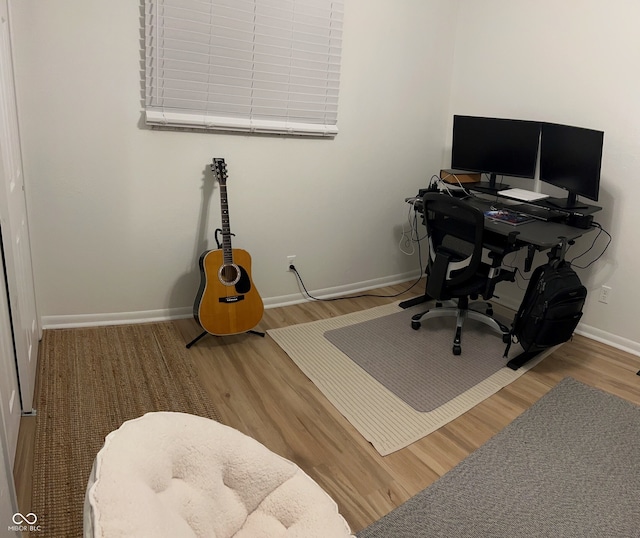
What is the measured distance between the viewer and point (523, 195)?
9.86 feet

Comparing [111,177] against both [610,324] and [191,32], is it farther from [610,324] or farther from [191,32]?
[610,324]

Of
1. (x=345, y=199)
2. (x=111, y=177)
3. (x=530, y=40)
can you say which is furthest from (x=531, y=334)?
(x=111, y=177)

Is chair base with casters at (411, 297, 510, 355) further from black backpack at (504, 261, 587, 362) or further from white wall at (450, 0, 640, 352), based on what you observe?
white wall at (450, 0, 640, 352)

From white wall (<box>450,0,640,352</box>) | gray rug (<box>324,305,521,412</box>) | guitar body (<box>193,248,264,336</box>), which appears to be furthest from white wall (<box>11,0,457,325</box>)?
gray rug (<box>324,305,521,412</box>)

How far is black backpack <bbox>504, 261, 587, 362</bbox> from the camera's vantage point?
2.47 metres

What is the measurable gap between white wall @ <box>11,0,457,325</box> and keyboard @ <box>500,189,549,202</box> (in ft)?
2.62

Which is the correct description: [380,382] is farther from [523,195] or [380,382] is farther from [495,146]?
[495,146]

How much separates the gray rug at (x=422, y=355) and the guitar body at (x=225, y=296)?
553mm

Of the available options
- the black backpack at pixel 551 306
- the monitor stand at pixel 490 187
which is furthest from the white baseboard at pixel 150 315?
the black backpack at pixel 551 306

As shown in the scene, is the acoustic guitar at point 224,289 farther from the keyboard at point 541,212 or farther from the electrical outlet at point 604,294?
the electrical outlet at point 604,294

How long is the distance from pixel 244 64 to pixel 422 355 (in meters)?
1.97

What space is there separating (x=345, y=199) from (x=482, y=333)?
130 centimetres

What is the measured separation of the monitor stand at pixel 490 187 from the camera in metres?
3.17

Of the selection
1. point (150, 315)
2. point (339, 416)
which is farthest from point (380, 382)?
point (150, 315)
